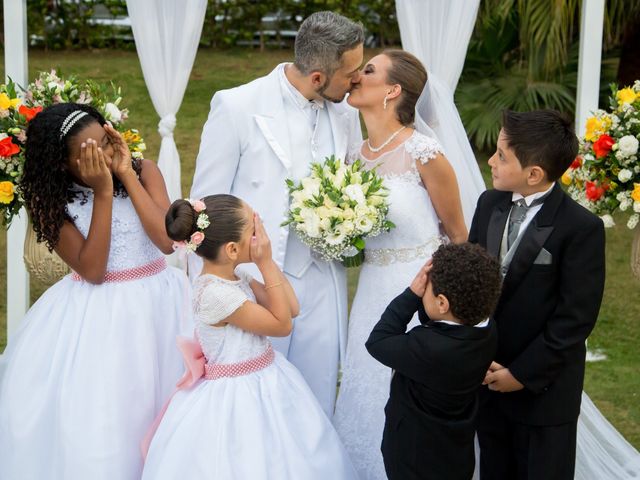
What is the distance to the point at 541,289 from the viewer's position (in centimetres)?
360

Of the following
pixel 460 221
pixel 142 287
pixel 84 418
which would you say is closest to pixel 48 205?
pixel 142 287

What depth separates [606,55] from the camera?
1095cm

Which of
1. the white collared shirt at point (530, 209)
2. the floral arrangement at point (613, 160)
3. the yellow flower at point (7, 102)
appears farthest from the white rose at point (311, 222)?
the yellow flower at point (7, 102)

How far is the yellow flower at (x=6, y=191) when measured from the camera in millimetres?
4598

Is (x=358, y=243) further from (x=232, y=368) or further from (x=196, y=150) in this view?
(x=196, y=150)

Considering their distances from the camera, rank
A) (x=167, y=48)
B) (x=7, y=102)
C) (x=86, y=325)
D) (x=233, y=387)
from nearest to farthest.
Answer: (x=233, y=387) < (x=86, y=325) < (x=7, y=102) < (x=167, y=48)

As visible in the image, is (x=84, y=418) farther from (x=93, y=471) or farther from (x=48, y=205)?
(x=48, y=205)

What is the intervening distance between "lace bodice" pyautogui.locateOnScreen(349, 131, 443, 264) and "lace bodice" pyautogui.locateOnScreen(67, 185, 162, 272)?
1040 mm

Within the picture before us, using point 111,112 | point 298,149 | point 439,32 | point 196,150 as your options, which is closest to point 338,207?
point 298,149

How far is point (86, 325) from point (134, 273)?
305mm

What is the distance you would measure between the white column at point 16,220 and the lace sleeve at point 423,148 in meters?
2.75

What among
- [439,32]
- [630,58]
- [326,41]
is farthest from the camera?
[630,58]

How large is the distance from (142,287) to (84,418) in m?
0.59

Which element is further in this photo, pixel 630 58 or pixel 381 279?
pixel 630 58
